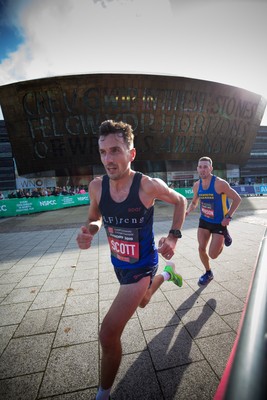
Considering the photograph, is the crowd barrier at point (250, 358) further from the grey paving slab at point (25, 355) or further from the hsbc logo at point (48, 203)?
the hsbc logo at point (48, 203)

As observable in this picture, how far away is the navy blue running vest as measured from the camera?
2422 mm

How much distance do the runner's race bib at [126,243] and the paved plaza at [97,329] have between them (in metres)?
1.18

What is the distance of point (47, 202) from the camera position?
19.6 m

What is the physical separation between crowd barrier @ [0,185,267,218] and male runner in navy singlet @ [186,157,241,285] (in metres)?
16.6

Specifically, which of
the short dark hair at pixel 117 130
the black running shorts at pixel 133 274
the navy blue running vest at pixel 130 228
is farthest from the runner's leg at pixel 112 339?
the short dark hair at pixel 117 130

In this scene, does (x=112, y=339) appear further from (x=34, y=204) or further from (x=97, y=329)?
(x=34, y=204)

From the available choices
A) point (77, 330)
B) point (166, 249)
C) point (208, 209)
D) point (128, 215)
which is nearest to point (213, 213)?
point (208, 209)

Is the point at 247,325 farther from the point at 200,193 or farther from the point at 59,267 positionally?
the point at 59,267

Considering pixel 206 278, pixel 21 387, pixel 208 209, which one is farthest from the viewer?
pixel 208 209

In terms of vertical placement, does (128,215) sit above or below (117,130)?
below

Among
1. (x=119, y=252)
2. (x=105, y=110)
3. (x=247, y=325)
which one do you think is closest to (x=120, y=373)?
(x=119, y=252)

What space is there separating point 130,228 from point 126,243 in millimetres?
195

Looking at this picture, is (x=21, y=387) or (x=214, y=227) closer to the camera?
(x=21, y=387)

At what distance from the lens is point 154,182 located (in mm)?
2484
